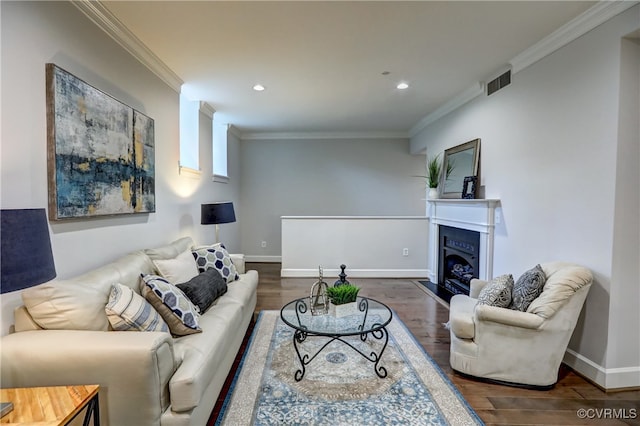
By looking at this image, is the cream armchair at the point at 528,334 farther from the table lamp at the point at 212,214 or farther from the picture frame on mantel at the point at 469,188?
the table lamp at the point at 212,214

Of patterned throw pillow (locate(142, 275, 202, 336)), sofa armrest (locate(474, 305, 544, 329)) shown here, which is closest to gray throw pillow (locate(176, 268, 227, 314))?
patterned throw pillow (locate(142, 275, 202, 336))

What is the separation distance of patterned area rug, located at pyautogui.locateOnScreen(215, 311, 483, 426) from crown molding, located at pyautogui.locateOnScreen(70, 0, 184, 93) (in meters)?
2.78

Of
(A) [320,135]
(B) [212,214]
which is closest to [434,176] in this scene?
(A) [320,135]

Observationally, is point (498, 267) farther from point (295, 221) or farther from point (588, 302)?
point (295, 221)

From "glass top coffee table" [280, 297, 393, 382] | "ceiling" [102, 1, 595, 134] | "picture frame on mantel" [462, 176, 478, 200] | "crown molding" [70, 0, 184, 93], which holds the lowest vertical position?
"glass top coffee table" [280, 297, 393, 382]

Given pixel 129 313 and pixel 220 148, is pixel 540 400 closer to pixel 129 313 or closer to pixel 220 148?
pixel 129 313

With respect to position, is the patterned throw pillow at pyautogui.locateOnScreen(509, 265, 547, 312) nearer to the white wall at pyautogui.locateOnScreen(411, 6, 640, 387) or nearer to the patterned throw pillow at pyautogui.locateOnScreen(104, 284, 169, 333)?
the white wall at pyautogui.locateOnScreen(411, 6, 640, 387)

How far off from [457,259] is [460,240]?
0.39m

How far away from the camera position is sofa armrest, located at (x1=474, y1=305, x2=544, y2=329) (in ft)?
6.77

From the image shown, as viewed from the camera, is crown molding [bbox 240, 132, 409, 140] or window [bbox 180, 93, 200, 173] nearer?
window [bbox 180, 93, 200, 173]

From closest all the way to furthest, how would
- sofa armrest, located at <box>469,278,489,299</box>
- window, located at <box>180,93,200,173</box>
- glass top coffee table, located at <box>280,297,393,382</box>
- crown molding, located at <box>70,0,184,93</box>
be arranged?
crown molding, located at <box>70,0,184,93</box>
glass top coffee table, located at <box>280,297,393,382</box>
sofa armrest, located at <box>469,278,489,299</box>
window, located at <box>180,93,200,173</box>

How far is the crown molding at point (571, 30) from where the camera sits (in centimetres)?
202

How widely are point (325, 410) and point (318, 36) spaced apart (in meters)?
2.76

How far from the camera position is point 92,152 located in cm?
208
